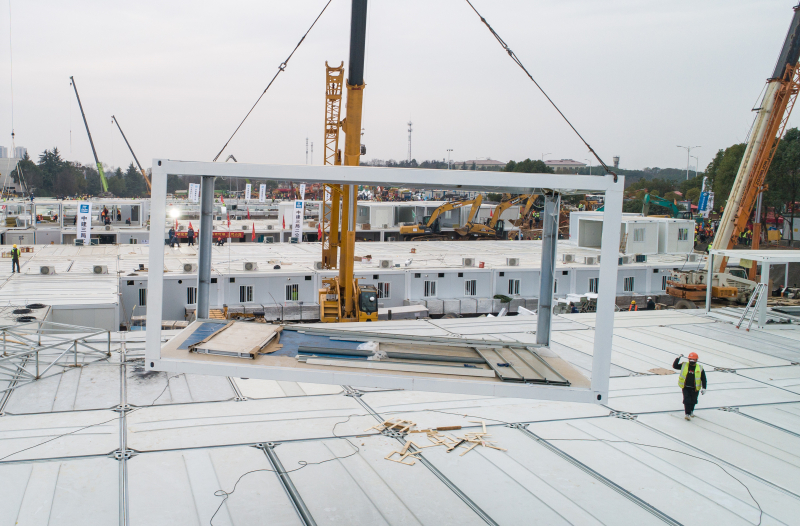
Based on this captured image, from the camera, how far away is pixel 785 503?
6.68 m

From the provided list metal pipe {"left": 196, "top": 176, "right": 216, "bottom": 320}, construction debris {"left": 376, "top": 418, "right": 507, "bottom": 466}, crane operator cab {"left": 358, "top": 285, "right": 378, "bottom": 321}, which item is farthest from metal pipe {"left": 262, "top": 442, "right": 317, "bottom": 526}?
crane operator cab {"left": 358, "top": 285, "right": 378, "bottom": 321}

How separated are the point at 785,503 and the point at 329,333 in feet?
18.5

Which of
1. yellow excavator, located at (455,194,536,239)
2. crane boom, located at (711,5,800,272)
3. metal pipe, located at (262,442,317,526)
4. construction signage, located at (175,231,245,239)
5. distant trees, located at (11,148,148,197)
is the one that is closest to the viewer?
metal pipe, located at (262,442,317,526)

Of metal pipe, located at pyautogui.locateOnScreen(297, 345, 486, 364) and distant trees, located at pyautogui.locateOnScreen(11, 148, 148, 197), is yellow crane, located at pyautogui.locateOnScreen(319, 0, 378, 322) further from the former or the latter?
distant trees, located at pyautogui.locateOnScreen(11, 148, 148, 197)

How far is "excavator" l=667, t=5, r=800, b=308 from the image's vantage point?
2522cm

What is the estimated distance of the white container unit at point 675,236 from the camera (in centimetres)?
3538

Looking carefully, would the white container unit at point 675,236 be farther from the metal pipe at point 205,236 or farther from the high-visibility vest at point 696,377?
the metal pipe at point 205,236

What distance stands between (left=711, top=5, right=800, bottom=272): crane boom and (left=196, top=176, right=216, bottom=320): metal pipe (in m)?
24.0

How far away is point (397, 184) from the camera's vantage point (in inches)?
230

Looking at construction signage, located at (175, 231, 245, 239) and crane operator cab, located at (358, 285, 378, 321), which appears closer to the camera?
crane operator cab, located at (358, 285, 378, 321)

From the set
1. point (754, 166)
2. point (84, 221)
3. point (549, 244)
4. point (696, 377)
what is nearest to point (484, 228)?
point (754, 166)

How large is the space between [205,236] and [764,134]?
27.0 m

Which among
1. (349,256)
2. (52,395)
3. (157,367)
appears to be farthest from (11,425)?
(349,256)

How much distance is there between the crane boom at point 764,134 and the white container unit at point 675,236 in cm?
847
